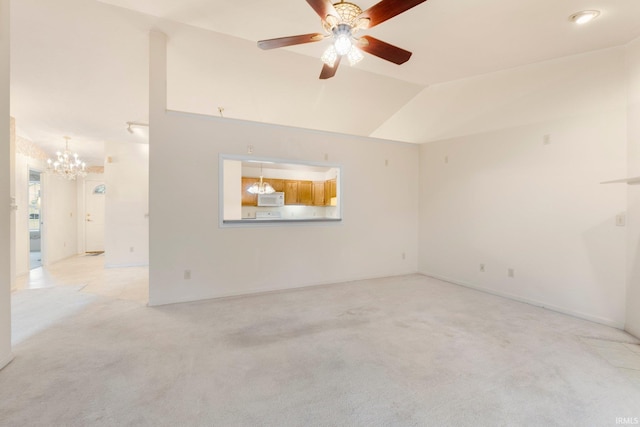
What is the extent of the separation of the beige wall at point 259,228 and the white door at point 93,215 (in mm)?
5964

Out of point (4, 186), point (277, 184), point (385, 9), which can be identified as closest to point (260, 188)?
point (277, 184)

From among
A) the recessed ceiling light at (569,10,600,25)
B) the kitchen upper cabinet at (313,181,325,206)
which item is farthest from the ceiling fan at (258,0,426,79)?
the kitchen upper cabinet at (313,181,325,206)

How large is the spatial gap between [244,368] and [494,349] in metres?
2.12

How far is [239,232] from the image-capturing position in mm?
3840

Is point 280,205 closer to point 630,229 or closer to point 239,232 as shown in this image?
point 239,232

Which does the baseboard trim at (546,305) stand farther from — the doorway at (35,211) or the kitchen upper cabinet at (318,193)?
the doorway at (35,211)

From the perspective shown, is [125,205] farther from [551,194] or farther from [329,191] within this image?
[551,194]

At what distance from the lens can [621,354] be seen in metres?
2.36

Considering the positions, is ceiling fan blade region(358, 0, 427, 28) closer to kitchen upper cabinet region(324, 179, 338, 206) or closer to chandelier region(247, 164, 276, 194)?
chandelier region(247, 164, 276, 194)

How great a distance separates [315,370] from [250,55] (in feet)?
11.9

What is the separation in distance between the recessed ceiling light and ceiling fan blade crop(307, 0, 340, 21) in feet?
6.49

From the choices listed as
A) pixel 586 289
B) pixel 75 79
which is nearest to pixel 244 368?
pixel 586 289

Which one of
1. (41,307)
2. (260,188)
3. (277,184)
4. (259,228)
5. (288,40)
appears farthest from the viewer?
(277,184)

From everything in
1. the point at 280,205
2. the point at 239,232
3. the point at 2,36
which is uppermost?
the point at 2,36
